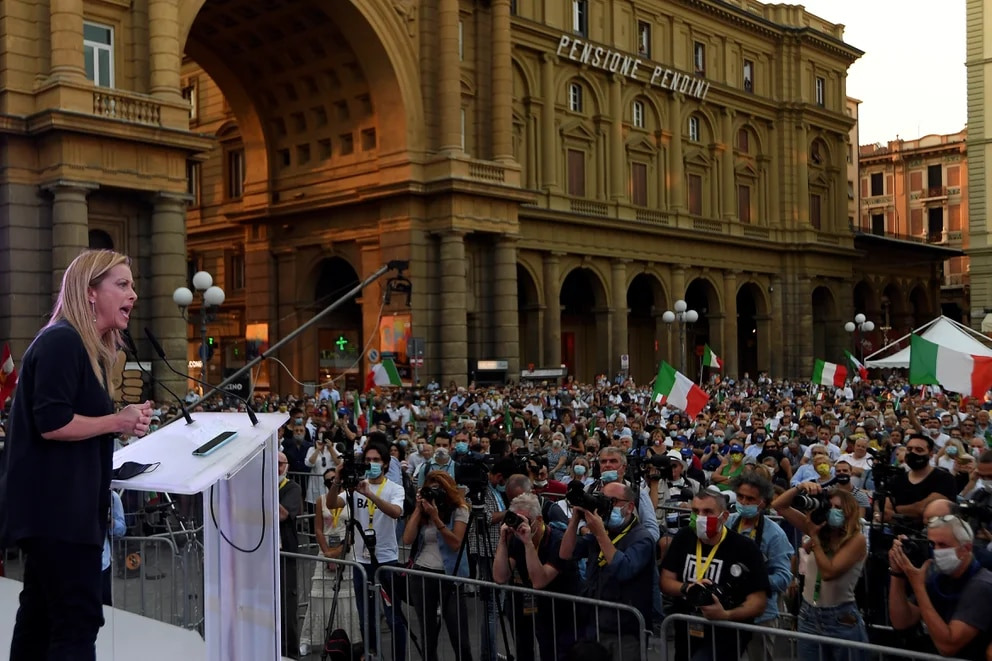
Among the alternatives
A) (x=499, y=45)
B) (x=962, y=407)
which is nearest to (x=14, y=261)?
(x=499, y=45)

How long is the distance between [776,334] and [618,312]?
14477 mm

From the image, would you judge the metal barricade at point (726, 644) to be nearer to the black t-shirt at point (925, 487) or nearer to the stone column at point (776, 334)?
the black t-shirt at point (925, 487)

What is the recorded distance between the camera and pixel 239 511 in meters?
4.97

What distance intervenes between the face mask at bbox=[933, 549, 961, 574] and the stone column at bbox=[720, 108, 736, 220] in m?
51.9

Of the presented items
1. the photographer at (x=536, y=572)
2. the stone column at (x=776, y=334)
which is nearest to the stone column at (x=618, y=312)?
the stone column at (x=776, y=334)

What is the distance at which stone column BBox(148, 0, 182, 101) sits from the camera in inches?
1179

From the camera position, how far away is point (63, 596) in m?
4.10

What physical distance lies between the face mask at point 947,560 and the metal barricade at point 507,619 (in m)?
1.64

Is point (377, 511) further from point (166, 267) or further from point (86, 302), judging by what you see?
point (166, 267)

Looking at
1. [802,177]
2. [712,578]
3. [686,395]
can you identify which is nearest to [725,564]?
[712,578]

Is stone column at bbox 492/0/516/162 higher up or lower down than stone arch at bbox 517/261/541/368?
higher up

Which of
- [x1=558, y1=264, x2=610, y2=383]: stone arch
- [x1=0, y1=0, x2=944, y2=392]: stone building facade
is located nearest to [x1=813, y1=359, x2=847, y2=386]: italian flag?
[x1=0, y1=0, x2=944, y2=392]: stone building facade

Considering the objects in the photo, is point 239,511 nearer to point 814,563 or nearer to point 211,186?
point 814,563

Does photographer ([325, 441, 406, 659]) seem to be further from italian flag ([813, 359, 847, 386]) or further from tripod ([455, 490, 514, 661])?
italian flag ([813, 359, 847, 386])
